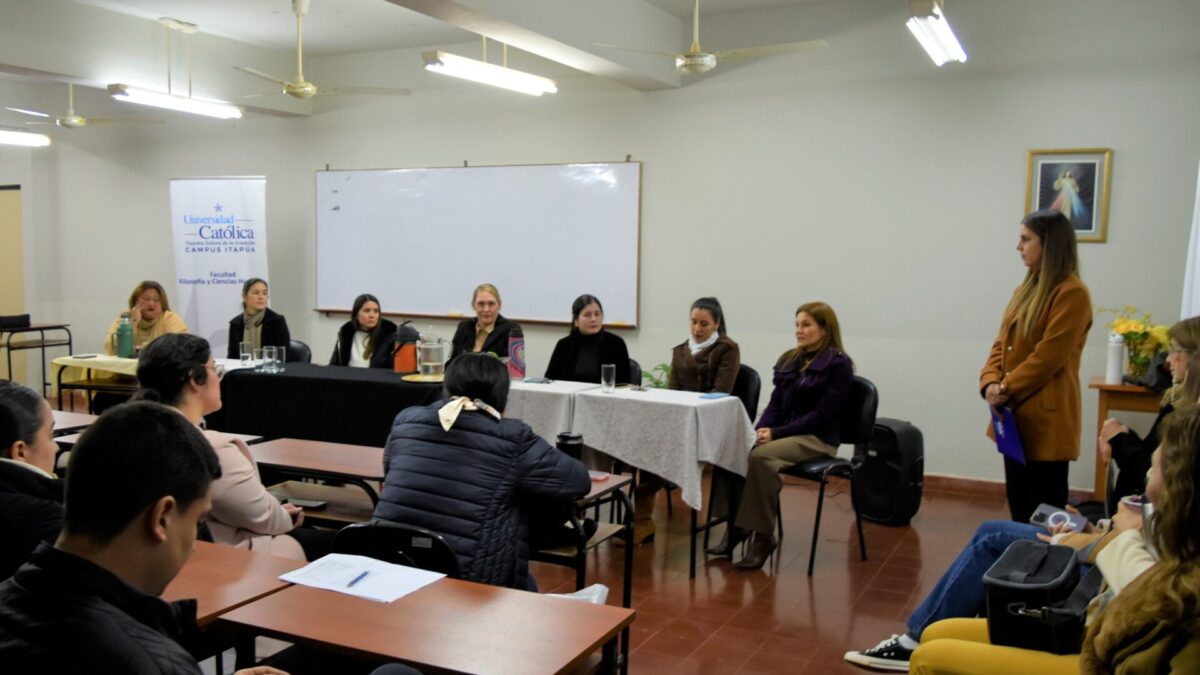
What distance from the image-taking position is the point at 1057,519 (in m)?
2.99

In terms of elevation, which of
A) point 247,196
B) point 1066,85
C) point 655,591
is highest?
point 1066,85

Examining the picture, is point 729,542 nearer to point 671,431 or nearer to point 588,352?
point 671,431

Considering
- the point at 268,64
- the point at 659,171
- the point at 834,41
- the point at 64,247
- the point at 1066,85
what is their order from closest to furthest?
the point at 1066,85 → the point at 834,41 → the point at 659,171 → the point at 268,64 → the point at 64,247

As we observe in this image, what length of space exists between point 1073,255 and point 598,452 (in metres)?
2.28

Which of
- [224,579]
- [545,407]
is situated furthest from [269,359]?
[224,579]

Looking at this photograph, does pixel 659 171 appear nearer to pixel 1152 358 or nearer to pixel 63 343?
pixel 1152 358

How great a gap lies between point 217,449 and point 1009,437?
2885 mm

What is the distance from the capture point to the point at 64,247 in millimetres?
9688

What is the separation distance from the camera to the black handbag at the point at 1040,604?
7.18 feet

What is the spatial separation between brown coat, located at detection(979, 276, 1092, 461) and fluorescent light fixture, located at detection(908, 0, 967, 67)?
1.29 m

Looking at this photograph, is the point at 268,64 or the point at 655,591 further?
the point at 268,64

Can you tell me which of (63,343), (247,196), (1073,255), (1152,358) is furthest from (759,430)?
(63,343)

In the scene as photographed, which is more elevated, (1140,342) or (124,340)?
(1140,342)

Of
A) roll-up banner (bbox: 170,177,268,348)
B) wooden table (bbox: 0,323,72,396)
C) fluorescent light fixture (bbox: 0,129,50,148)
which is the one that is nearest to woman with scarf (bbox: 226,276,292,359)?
roll-up banner (bbox: 170,177,268,348)
